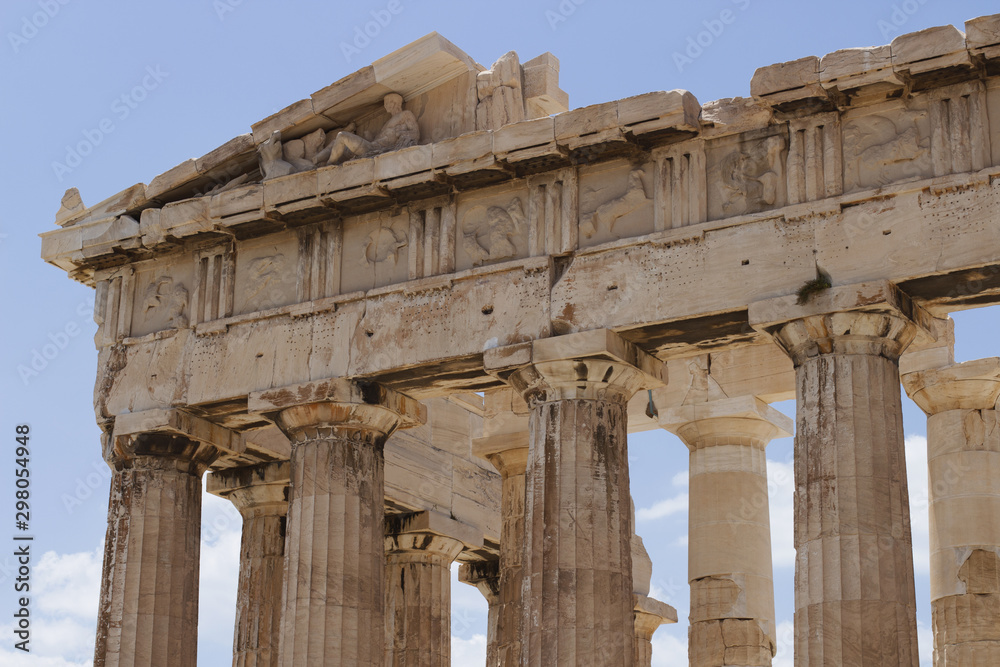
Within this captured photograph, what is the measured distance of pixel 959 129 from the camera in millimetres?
21422

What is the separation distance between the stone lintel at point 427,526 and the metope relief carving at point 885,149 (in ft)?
40.3

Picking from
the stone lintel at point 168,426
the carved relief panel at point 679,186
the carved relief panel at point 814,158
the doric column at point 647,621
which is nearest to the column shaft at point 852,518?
the carved relief panel at point 814,158

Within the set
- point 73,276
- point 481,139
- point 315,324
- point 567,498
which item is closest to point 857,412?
point 567,498

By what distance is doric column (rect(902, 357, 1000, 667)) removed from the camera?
1003 inches

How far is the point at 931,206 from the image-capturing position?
21.2 meters

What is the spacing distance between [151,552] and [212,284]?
4223mm

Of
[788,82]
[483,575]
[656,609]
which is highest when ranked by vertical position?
[788,82]

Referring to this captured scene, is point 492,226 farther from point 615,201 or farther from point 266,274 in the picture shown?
point 266,274

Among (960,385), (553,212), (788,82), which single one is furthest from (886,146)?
(960,385)

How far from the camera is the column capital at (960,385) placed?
26.6 meters

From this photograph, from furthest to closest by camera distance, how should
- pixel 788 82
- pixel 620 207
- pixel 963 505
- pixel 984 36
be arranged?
pixel 963 505, pixel 620 207, pixel 788 82, pixel 984 36

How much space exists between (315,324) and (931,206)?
9223 millimetres

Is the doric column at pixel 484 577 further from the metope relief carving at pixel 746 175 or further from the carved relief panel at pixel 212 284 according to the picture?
the metope relief carving at pixel 746 175

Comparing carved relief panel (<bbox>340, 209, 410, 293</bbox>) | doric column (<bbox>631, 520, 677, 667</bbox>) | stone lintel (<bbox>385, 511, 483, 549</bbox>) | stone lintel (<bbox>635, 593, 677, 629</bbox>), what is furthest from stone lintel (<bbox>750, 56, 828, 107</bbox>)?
stone lintel (<bbox>635, 593, 677, 629</bbox>)
